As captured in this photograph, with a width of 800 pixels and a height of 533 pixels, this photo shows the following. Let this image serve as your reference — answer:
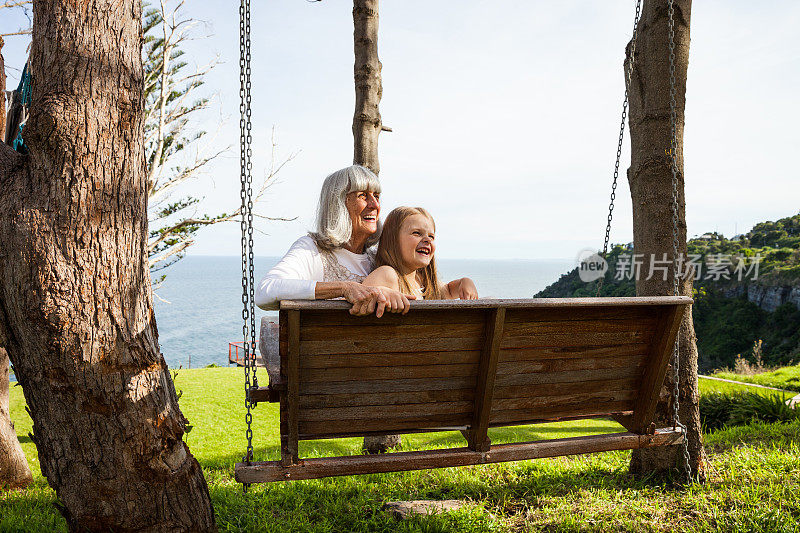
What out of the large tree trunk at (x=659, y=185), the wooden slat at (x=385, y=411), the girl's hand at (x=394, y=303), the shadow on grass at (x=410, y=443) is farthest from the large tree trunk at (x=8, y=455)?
the large tree trunk at (x=659, y=185)

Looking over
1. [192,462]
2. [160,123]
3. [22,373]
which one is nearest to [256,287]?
[192,462]

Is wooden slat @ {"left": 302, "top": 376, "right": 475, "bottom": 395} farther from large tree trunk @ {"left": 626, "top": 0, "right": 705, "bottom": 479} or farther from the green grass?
the green grass

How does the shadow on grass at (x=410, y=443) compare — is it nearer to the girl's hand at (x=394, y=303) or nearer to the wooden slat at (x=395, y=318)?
the wooden slat at (x=395, y=318)

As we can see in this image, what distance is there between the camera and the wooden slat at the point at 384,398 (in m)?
2.39

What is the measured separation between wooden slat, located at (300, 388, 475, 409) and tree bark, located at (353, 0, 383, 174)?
10.4 ft

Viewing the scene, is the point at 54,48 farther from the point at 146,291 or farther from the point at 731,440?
the point at 731,440

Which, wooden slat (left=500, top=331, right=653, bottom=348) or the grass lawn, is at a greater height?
wooden slat (left=500, top=331, right=653, bottom=348)

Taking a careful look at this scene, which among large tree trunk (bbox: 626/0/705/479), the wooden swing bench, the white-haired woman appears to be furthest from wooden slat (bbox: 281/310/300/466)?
large tree trunk (bbox: 626/0/705/479)

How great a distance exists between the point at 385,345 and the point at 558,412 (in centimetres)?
101

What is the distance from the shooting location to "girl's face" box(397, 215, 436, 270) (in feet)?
9.62

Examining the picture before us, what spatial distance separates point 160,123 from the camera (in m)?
9.81

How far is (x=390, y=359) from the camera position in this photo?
7.87 feet

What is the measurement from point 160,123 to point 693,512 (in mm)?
9540

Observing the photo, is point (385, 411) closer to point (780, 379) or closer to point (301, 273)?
point (301, 273)
